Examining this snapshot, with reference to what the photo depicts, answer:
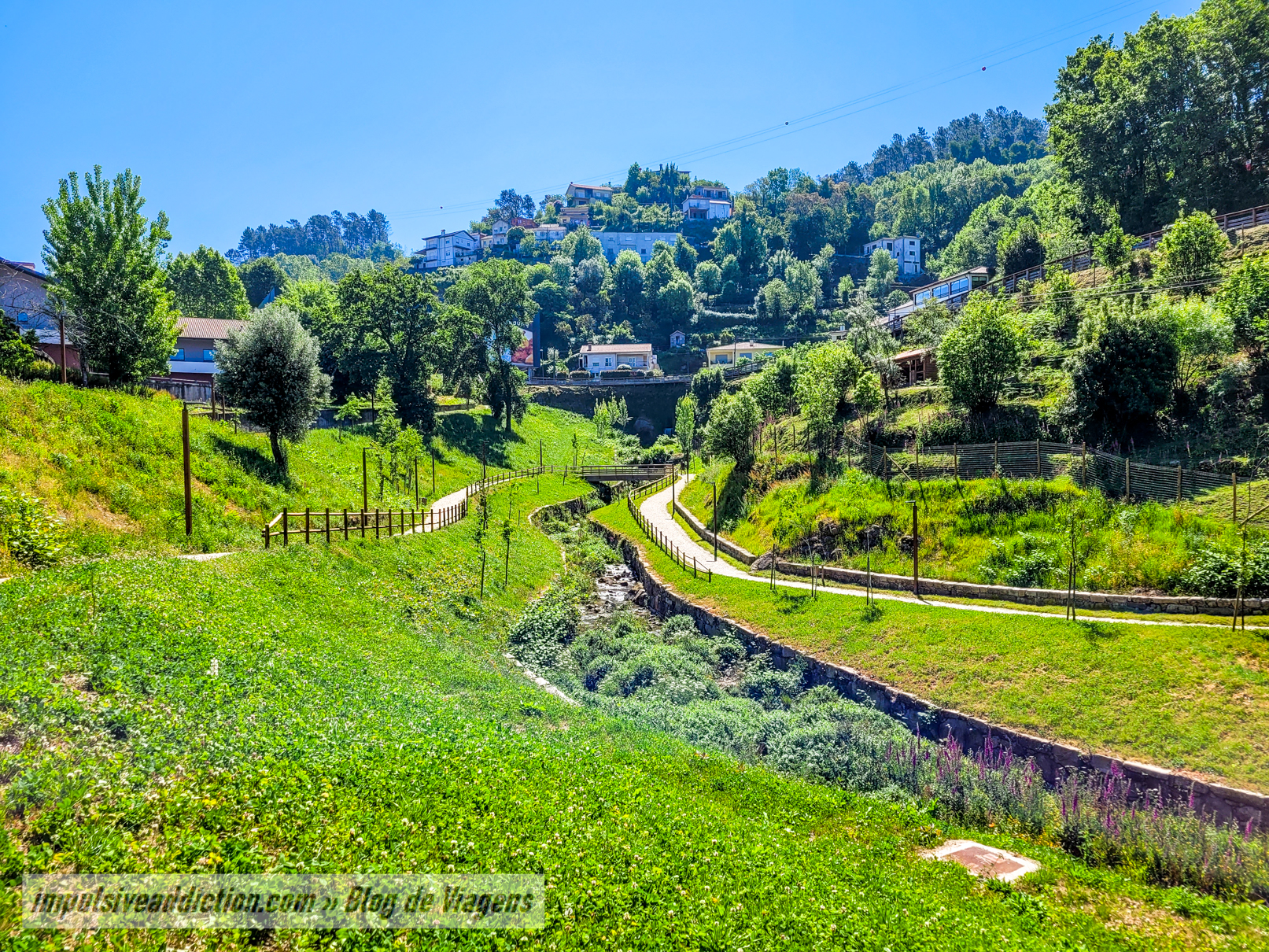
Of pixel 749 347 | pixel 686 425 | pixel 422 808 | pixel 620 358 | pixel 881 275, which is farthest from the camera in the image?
pixel 881 275

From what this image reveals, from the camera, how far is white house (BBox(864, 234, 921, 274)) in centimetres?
15350

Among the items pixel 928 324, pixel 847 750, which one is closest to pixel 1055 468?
pixel 847 750

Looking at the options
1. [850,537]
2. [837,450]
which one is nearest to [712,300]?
[837,450]

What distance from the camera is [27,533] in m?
15.2

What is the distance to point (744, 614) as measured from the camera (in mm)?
26984

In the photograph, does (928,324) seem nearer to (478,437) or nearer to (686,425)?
(686,425)

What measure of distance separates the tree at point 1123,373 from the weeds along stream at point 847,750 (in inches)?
680

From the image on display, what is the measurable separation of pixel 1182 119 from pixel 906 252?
105279 mm

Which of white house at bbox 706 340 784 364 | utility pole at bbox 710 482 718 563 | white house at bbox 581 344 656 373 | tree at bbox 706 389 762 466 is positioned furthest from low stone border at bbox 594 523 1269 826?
white house at bbox 581 344 656 373

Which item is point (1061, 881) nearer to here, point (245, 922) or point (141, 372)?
point (245, 922)

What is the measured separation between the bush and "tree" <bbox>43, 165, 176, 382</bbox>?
1918 cm

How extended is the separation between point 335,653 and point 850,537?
2121 cm

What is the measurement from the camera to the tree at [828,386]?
40031 millimetres

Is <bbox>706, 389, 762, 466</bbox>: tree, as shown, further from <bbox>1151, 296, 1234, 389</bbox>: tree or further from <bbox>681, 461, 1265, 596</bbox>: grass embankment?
<bbox>1151, 296, 1234, 389</bbox>: tree
